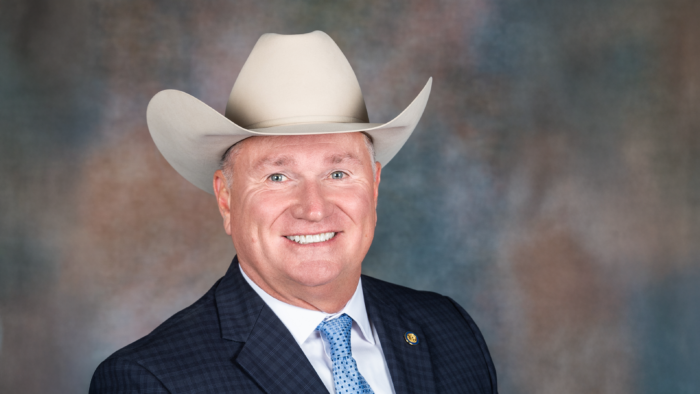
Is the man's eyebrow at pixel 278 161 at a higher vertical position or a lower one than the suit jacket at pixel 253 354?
higher

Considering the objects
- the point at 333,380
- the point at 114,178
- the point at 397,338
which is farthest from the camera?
the point at 114,178

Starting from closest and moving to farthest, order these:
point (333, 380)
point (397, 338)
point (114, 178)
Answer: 1. point (333, 380)
2. point (397, 338)
3. point (114, 178)

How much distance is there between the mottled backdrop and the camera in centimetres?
505

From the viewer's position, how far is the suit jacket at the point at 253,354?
2.43 metres

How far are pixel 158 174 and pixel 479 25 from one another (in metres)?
Result: 2.27

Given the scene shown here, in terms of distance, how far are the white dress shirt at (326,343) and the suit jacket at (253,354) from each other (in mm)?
50

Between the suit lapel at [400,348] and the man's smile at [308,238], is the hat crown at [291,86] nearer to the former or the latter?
the man's smile at [308,238]

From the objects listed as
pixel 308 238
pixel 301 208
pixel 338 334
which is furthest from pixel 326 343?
pixel 301 208

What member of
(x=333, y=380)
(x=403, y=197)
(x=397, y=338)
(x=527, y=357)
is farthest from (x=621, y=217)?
(x=333, y=380)

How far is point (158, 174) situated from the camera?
5.02 meters

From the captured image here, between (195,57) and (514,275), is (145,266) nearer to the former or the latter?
(195,57)

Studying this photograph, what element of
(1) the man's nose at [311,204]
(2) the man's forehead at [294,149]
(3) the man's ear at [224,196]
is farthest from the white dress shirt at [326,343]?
(2) the man's forehead at [294,149]

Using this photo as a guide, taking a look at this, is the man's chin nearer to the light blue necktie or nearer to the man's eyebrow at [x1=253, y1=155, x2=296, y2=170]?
the light blue necktie

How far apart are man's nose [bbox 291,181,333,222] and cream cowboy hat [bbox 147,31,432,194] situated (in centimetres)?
19
